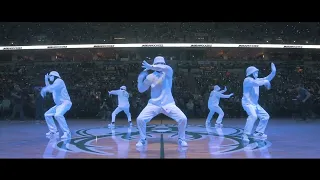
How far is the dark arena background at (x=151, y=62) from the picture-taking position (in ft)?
42.4

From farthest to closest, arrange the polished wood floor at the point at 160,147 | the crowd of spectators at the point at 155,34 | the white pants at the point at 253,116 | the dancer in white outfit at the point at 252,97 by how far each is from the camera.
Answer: the crowd of spectators at the point at 155,34, the dancer in white outfit at the point at 252,97, the white pants at the point at 253,116, the polished wood floor at the point at 160,147

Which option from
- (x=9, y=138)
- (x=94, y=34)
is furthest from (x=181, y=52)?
(x=9, y=138)

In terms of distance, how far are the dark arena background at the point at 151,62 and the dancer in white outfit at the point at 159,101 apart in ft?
12.1

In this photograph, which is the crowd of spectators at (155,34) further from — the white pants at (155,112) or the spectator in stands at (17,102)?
the white pants at (155,112)

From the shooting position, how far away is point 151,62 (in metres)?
14.3

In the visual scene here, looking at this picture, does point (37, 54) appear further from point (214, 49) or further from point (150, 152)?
point (150, 152)

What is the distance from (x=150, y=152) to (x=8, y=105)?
34.1ft

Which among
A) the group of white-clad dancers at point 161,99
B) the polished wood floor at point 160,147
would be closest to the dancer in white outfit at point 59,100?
the group of white-clad dancers at point 161,99

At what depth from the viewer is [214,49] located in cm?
1500

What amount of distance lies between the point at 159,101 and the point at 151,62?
621cm

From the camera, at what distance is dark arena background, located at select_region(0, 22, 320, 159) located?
1293 centimetres

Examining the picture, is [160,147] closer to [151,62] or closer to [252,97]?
[252,97]

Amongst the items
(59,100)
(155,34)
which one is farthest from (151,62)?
(59,100)

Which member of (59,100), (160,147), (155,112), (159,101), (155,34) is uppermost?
(155,34)
